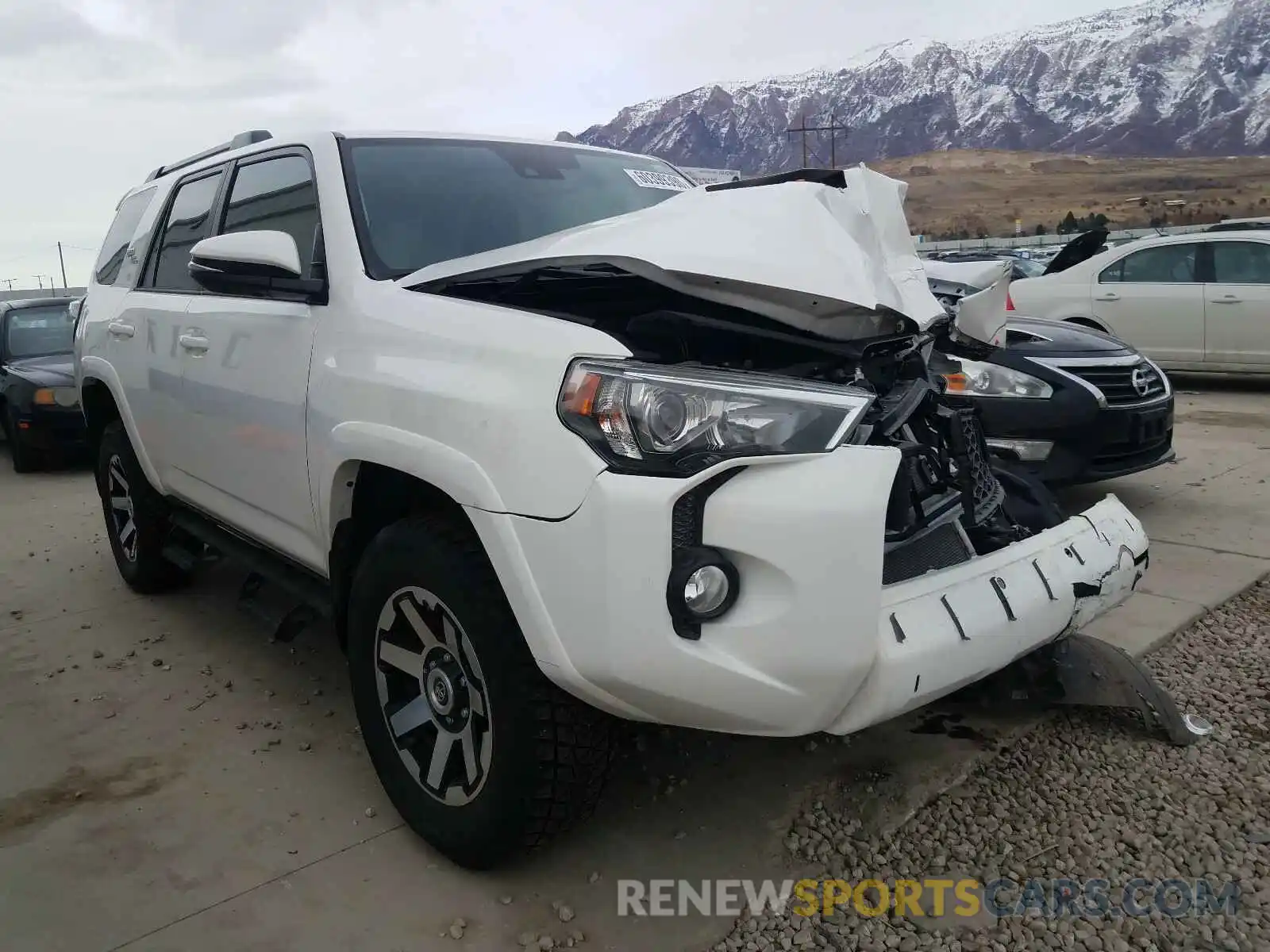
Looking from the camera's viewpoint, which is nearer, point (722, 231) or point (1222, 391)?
point (722, 231)

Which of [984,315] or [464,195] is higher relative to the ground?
[464,195]

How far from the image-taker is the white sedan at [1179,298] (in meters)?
9.12

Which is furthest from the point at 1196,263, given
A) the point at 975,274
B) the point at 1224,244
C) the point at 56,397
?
the point at 56,397

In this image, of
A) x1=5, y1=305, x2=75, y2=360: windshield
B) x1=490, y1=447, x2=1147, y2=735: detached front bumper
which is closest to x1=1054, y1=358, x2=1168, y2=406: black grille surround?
x1=490, y1=447, x2=1147, y2=735: detached front bumper

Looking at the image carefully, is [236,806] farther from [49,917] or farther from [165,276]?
[165,276]

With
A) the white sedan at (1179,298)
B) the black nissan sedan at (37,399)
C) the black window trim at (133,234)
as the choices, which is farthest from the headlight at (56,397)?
the white sedan at (1179,298)

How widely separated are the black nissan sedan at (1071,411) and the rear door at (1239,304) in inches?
184

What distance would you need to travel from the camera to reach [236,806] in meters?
2.87

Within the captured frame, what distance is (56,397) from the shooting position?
8.64 metres

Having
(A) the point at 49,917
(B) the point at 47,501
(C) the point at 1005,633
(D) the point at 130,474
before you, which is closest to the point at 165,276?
(D) the point at 130,474

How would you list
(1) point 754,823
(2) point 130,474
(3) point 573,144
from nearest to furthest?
(1) point 754,823 → (3) point 573,144 → (2) point 130,474

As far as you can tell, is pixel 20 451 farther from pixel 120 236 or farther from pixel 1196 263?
pixel 1196 263

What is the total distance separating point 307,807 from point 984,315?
2.44 meters

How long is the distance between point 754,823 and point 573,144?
2.46 metres
